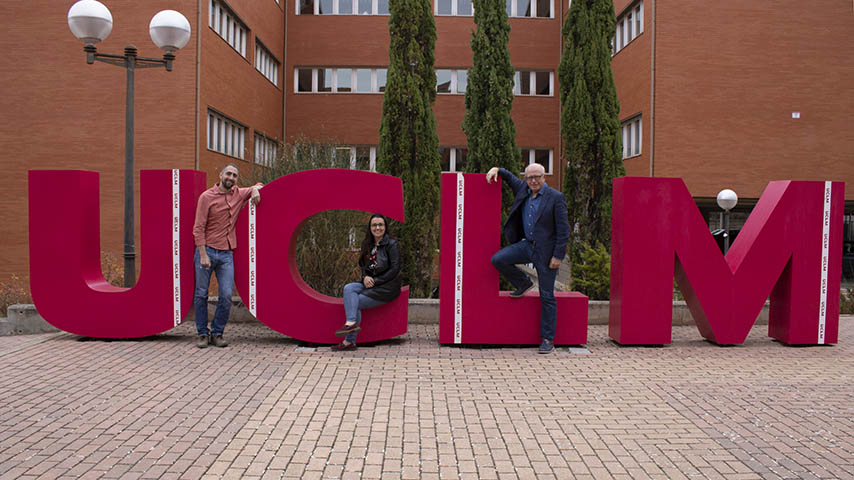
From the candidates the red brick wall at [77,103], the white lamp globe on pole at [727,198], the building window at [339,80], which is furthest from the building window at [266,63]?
the white lamp globe on pole at [727,198]

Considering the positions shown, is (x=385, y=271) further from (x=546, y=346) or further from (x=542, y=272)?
(x=546, y=346)

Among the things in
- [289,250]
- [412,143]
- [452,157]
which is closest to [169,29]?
[289,250]

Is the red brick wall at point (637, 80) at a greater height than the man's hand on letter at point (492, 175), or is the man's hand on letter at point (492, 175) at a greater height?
the red brick wall at point (637, 80)

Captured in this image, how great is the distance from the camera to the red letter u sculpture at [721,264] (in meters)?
7.94

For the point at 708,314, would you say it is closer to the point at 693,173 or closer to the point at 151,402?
the point at 151,402

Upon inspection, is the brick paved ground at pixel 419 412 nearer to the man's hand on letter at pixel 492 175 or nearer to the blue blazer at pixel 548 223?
the blue blazer at pixel 548 223

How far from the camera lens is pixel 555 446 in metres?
4.45

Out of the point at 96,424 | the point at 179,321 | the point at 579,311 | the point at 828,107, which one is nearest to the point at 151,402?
the point at 96,424

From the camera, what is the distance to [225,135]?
68.6 feet

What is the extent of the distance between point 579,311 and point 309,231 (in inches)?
173

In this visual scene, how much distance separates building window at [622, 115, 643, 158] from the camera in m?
22.0

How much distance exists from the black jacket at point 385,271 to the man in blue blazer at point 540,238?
3.87ft

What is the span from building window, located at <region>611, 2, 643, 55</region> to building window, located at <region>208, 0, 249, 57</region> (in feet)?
A: 40.4

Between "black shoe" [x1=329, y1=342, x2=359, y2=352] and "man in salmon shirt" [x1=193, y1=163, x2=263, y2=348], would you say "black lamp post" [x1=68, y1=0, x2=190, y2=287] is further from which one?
"black shoe" [x1=329, y1=342, x2=359, y2=352]
